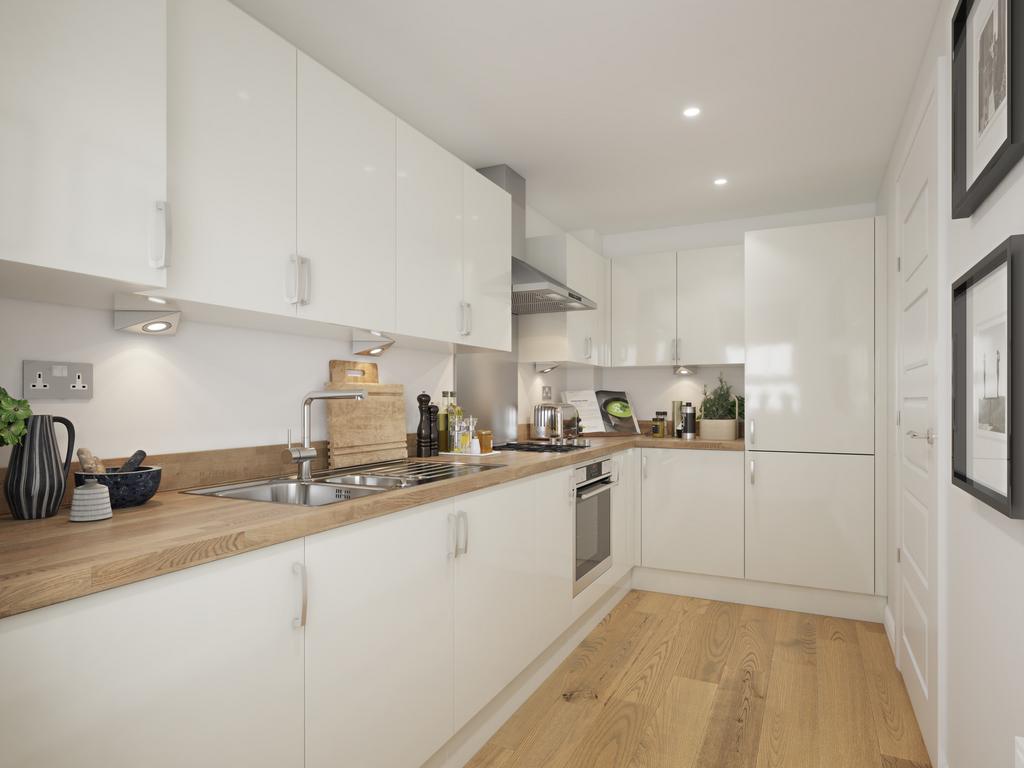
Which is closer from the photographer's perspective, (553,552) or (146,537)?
(146,537)

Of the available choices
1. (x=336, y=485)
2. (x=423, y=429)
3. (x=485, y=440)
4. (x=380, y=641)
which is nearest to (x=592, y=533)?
(x=485, y=440)

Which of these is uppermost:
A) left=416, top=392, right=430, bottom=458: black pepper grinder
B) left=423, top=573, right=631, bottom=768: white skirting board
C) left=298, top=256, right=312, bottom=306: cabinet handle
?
left=298, top=256, right=312, bottom=306: cabinet handle

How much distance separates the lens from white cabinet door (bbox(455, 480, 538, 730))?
198cm

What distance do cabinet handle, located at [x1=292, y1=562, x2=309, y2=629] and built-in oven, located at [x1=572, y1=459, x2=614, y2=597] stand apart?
1.70 m

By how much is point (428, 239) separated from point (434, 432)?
0.97 m

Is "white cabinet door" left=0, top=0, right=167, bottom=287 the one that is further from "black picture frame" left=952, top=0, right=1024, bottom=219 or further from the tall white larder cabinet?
the tall white larder cabinet

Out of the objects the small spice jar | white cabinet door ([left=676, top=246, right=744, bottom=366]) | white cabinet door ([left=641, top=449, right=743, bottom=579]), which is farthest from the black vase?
white cabinet door ([left=676, top=246, right=744, bottom=366])

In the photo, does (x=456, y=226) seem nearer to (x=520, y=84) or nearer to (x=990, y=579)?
(x=520, y=84)

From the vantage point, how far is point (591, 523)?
123 inches

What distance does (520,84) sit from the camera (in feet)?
7.94

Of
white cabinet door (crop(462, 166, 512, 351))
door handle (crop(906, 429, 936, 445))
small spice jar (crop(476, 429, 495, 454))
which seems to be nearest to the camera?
door handle (crop(906, 429, 936, 445))

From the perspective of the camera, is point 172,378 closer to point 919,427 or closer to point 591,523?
point 591,523

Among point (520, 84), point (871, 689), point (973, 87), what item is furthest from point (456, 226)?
point (871, 689)

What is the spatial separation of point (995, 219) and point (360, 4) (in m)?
1.85
